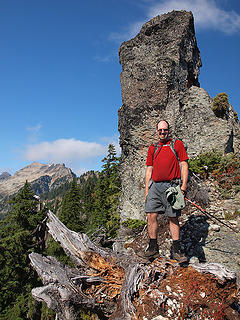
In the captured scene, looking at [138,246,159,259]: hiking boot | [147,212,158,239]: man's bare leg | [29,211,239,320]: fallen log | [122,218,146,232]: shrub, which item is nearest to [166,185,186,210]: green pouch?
[147,212,158,239]: man's bare leg

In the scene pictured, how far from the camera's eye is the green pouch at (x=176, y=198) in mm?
4594

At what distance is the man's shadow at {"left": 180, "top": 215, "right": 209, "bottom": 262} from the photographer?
246 inches

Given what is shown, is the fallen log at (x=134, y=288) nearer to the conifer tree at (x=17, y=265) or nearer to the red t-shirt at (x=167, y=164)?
the red t-shirt at (x=167, y=164)

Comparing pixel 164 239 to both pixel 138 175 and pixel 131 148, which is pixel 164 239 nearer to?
pixel 138 175

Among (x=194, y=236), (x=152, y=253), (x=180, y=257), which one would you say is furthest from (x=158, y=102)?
(x=180, y=257)

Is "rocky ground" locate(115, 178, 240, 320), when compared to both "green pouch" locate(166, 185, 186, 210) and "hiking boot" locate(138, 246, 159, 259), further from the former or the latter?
"green pouch" locate(166, 185, 186, 210)

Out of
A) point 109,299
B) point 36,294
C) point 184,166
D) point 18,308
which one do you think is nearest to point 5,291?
point 18,308

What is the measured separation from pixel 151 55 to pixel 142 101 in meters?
2.78

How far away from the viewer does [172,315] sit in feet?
12.1

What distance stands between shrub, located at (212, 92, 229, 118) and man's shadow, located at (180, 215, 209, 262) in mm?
7223

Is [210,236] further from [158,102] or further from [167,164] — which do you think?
[158,102]

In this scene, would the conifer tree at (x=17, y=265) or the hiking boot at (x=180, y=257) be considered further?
the conifer tree at (x=17, y=265)

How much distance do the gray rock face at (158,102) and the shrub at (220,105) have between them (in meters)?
0.38

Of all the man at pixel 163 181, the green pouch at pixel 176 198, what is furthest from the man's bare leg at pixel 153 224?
the green pouch at pixel 176 198
